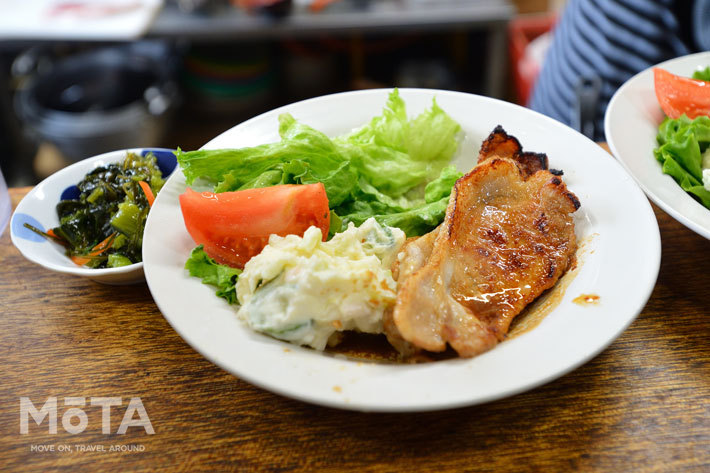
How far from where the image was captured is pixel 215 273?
1.64 metres

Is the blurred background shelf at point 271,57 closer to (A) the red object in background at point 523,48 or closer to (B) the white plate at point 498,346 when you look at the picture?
(A) the red object in background at point 523,48

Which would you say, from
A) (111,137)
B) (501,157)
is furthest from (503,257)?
(111,137)

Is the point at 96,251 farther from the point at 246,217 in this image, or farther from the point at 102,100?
the point at 102,100

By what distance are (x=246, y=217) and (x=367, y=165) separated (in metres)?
0.63

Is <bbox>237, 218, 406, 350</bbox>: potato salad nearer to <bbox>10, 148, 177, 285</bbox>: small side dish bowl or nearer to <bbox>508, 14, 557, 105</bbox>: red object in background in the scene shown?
<bbox>10, 148, 177, 285</bbox>: small side dish bowl

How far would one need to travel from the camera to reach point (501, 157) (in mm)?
1986

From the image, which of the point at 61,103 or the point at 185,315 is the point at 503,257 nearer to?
the point at 185,315

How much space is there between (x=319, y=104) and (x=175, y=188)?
0.78 metres

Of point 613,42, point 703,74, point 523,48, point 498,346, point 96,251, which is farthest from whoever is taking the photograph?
point 523,48

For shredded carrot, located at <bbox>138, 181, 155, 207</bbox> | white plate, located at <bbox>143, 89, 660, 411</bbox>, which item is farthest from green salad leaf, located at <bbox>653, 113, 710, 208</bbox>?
shredded carrot, located at <bbox>138, 181, 155, 207</bbox>

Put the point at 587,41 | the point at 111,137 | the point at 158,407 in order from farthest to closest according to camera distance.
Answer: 1. the point at 111,137
2. the point at 587,41
3. the point at 158,407

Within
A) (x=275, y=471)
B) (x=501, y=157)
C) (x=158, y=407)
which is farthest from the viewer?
(x=501, y=157)

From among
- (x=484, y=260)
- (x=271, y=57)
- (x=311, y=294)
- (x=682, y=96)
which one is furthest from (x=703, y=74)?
(x=271, y=57)

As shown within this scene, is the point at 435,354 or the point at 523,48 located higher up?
the point at 435,354
